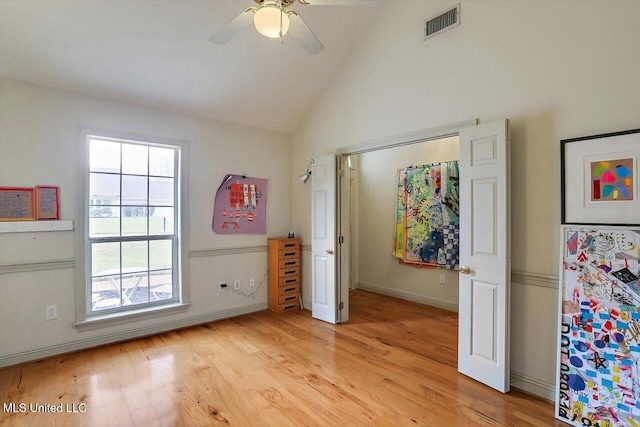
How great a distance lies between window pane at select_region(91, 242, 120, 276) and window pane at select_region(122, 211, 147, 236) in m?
0.18

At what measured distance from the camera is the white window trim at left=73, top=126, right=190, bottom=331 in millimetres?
3059

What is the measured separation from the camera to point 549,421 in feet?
6.62

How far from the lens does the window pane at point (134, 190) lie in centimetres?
340

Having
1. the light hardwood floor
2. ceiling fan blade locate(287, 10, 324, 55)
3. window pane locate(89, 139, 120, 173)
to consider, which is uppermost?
ceiling fan blade locate(287, 10, 324, 55)

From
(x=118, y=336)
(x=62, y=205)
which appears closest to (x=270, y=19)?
(x=62, y=205)

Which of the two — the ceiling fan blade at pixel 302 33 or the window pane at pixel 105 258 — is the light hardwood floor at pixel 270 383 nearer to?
the window pane at pixel 105 258

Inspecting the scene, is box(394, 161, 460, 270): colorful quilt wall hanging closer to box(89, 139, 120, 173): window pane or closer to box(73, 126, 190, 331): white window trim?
box(73, 126, 190, 331): white window trim

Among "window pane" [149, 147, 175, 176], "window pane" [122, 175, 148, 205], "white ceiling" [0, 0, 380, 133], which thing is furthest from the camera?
"window pane" [149, 147, 175, 176]

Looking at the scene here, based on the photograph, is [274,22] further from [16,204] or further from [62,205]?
[16,204]

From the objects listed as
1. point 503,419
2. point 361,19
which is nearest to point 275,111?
point 361,19

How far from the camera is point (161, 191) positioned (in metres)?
3.64

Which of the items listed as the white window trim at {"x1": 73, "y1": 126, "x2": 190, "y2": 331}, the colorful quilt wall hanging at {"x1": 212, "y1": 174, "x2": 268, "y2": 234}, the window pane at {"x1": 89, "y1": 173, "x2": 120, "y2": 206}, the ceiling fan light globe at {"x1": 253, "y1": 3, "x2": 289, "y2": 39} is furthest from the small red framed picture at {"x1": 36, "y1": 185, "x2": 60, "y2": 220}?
the ceiling fan light globe at {"x1": 253, "y1": 3, "x2": 289, "y2": 39}

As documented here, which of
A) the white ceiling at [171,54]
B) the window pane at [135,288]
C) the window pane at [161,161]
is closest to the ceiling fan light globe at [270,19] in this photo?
the white ceiling at [171,54]

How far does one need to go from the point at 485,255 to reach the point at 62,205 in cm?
376
